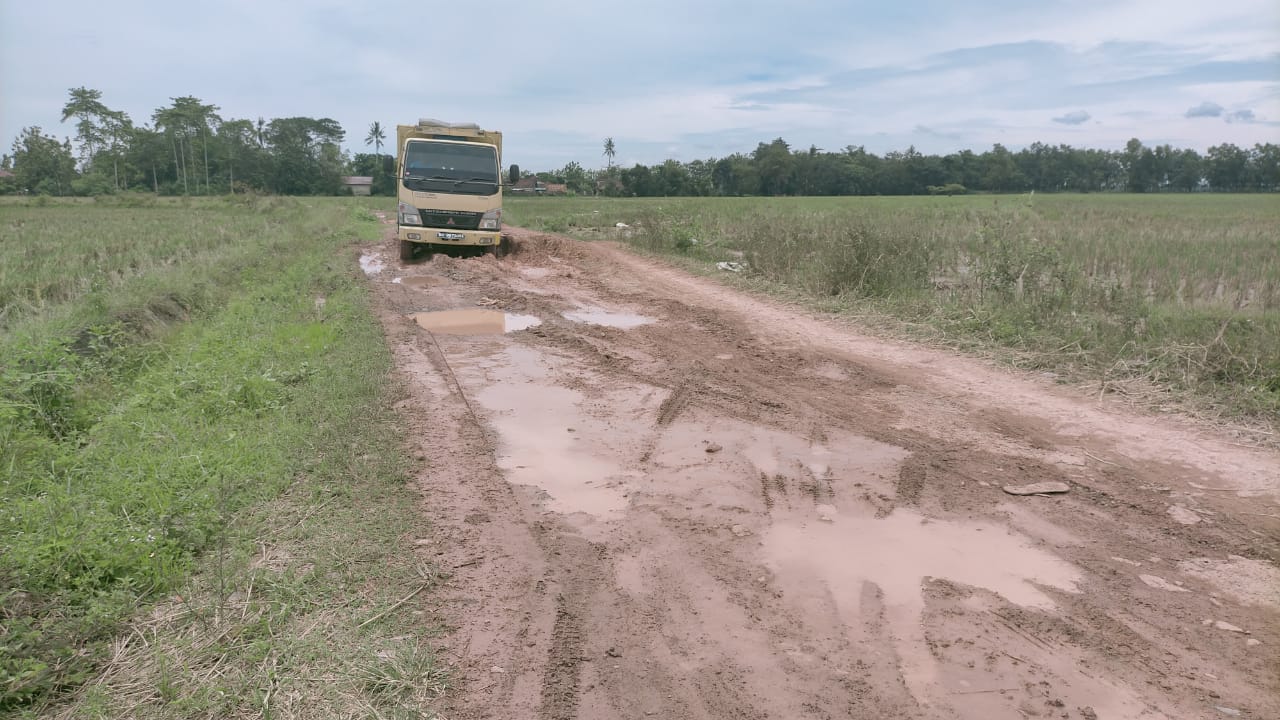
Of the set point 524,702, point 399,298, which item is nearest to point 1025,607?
point 524,702

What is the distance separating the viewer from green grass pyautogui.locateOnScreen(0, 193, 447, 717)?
298 centimetres

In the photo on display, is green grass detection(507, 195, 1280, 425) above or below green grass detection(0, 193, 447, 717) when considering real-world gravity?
above

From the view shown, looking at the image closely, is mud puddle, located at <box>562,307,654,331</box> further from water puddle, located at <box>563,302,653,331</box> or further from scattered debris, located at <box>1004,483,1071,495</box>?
scattered debris, located at <box>1004,483,1071,495</box>

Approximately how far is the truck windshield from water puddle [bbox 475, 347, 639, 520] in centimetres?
911

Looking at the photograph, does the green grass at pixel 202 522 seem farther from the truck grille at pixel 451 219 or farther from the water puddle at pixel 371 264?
the truck grille at pixel 451 219

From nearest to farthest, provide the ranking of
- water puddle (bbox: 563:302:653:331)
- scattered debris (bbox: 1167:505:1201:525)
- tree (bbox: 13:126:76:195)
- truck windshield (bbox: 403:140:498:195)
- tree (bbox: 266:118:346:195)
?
scattered debris (bbox: 1167:505:1201:525), water puddle (bbox: 563:302:653:331), truck windshield (bbox: 403:140:498:195), tree (bbox: 13:126:76:195), tree (bbox: 266:118:346:195)

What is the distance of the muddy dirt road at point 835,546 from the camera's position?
9.70 feet

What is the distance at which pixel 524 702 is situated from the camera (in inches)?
112

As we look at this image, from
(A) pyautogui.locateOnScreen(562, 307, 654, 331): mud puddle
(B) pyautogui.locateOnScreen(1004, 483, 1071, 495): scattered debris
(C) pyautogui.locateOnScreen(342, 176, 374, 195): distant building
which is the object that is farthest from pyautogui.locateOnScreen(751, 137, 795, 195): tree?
(B) pyautogui.locateOnScreen(1004, 483, 1071, 495): scattered debris

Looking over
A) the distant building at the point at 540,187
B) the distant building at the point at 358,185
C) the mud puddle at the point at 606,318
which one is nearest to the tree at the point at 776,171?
the distant building at the point at 540,187

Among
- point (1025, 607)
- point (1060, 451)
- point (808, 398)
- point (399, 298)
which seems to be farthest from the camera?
point (399, 298)

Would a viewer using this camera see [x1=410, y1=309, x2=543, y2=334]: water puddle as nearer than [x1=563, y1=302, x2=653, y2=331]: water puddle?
Yes

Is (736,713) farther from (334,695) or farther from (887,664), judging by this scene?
(334,695)

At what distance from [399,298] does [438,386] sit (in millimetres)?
5460
